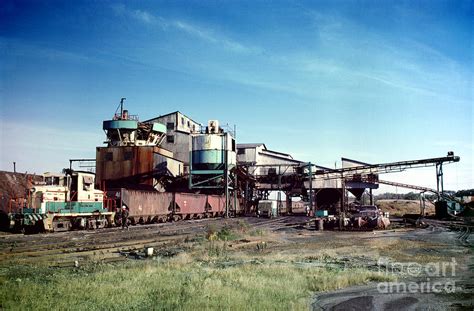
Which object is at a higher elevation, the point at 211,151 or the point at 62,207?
the point at 211,151

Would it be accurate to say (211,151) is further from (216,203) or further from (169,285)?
(169,285)

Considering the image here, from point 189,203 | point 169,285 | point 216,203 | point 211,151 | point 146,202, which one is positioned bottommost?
point 169,285

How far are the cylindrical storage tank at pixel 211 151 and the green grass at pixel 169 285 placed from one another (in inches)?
1396

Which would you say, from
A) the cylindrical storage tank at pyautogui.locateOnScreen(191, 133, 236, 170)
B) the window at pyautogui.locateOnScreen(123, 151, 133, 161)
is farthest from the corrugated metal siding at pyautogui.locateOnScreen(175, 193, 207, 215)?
the window at pyautogui.locateOnScreen(123, 151, 133, 161)

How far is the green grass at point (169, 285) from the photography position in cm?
725

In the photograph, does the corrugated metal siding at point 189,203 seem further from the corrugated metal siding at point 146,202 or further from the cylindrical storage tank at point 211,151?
the cylindrical storage tank at point 211,151

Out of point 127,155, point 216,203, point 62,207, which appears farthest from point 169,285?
point 216,203

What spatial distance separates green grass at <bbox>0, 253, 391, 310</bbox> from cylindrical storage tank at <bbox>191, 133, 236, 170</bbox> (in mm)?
35453

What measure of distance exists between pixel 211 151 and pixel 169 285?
3893 centimetres

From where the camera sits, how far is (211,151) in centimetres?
4750

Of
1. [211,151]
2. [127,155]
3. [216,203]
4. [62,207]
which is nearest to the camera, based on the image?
[62,207]

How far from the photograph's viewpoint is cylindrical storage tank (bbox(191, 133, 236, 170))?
4741 centimetres

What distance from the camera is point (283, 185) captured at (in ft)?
197

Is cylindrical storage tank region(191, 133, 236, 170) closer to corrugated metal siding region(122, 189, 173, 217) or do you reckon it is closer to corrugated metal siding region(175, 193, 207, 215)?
corrugated metal siding region(175, 193, 207, 215)
